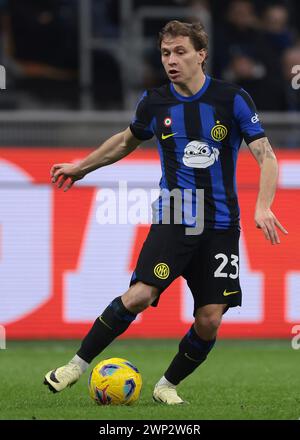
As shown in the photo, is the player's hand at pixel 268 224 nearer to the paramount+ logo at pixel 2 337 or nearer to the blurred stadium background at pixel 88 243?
the blurred stadium background at pixel 88 243

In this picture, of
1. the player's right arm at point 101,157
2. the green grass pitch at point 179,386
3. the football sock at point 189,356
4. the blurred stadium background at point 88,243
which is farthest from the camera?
the blurred stadium background at point 88,243

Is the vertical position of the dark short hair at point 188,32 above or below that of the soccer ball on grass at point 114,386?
above

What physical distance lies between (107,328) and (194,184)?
993 mm

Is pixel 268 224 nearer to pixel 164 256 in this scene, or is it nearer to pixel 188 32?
pixel 164 256

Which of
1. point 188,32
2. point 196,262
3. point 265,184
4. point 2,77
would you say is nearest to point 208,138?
point 265,184

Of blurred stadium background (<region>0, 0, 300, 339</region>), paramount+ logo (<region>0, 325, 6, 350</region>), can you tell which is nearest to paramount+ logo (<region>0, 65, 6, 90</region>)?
blurred stadium background (<region>0, 0, 300, 339</region>)

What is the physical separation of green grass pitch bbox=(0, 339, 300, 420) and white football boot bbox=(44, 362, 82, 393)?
0.12 metres

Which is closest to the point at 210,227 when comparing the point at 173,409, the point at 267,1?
the point at 173,409

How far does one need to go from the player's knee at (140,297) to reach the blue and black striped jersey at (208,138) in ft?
1.41

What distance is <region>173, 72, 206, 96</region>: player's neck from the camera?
6.80 meters

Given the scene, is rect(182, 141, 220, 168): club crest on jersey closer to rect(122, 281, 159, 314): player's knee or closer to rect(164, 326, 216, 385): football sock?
rect(122, 281, 159, 314): player's knee

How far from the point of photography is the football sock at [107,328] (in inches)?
266

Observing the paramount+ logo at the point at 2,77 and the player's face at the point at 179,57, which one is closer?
the player's face at the point at 179,57

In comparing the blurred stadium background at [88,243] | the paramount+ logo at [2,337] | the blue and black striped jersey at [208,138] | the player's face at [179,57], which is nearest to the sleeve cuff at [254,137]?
the blue and black striped jersey at [208,138]
